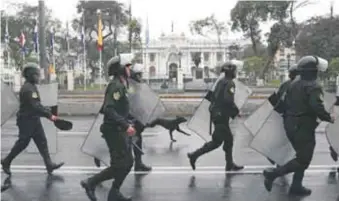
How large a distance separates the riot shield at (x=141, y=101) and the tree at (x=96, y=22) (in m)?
52.2

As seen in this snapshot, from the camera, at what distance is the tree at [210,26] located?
211ft

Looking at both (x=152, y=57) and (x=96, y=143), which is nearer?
(x=96, y=143)

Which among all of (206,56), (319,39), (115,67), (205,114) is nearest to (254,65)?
(319,39)

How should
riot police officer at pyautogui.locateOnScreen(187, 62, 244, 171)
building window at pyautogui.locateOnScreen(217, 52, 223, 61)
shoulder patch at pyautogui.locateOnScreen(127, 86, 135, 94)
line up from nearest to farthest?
shoulder patch at pyautogui.locateOnScreen(127, 86, 135, 94)
riot police officer at pyautogui.locateOnScreen(187, 62, 244, 171)
building window at pyautogui.locateOnScreen(217, 52, 223, 61)

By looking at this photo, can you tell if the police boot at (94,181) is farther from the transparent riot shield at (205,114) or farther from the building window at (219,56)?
the building window at (219,56)

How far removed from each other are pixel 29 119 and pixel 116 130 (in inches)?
88.7

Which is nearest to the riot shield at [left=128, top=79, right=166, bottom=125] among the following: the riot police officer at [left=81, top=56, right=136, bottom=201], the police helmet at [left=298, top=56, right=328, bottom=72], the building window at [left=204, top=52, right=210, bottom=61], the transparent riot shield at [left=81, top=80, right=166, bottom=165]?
the transparent riot shield at [left=81, top=80, right=166, bottom=165]

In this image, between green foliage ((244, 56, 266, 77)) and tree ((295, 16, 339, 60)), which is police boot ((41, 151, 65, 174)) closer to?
tree ((295, 16, 339, 60))

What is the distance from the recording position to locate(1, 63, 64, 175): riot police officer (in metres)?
7.61

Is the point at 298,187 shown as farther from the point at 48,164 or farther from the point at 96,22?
the point at 96,22

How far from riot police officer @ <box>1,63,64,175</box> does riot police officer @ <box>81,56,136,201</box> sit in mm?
1761

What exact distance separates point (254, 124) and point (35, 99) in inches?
132

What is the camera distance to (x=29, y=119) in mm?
7832

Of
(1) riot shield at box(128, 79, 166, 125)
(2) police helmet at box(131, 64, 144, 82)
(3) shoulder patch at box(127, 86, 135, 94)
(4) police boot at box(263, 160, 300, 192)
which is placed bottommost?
(4) police boot at box(263, 160, 300, 192)
